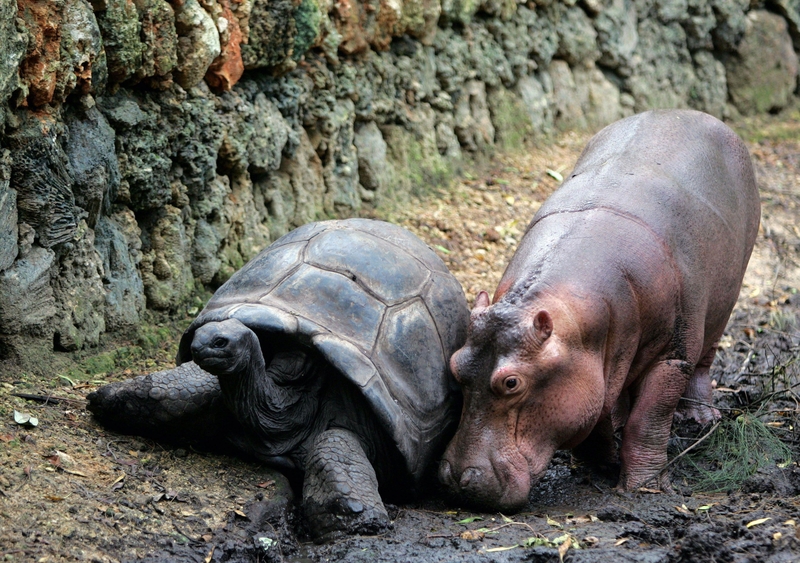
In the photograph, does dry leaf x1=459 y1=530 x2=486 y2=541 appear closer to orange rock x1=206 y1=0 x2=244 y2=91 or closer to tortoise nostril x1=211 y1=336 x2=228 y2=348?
tortoise nostril x1=211 y1=336 x2=228 y2=348

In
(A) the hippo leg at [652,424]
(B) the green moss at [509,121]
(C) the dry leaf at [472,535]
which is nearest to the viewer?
(C) the dry leaf at [472,535]

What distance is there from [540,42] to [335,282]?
24.4 feet

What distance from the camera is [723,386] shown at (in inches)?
253

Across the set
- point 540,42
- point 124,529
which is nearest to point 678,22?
point 540,42

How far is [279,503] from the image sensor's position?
4.39 metres

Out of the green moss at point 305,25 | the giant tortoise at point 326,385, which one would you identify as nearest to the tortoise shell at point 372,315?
the giant tortoise at point 326,385

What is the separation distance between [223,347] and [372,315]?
3.08 ft

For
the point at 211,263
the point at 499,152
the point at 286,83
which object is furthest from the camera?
the point at 499,152

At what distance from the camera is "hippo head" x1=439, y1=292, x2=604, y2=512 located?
432 centimetres

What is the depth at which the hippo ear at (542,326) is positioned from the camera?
4277 mm

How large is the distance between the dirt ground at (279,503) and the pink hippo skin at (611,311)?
28cm

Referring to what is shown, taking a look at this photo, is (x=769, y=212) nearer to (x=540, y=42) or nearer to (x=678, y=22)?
(x=540, y=42)

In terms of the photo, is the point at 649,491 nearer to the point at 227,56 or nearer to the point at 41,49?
the point at 41,49

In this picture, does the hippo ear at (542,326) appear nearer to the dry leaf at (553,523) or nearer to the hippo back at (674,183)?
the dry leaf at (553,523)
